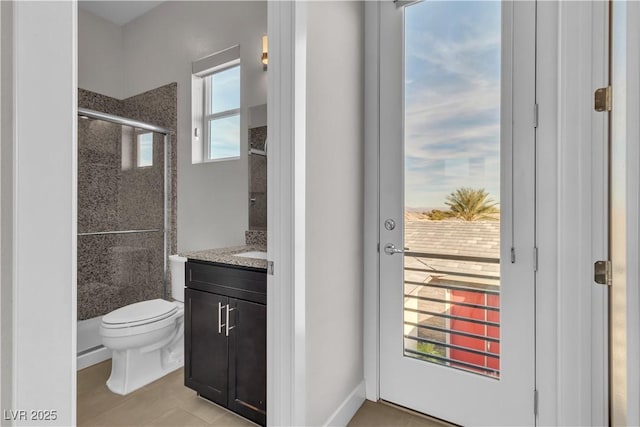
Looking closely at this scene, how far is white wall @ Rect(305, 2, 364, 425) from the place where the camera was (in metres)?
1.39

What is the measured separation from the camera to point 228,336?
1.62 meters

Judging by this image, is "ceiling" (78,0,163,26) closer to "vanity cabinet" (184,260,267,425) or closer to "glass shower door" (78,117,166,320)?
"glass shower door" (78,117,166,320)

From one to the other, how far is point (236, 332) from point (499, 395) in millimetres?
1299

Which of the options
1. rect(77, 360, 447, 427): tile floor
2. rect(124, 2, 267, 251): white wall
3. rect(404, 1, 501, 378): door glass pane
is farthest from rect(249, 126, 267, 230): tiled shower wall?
rect(77, 360, 447, 427): tile floor

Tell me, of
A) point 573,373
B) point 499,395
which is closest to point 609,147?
point 573,373

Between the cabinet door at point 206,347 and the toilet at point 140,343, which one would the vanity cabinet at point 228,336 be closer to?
the cabinet door at point 206,347

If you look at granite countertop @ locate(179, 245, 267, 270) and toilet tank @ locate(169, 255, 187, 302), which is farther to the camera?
toilet tank @ locate(169, 255, 187, 302)

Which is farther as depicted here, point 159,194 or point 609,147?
point 159,194

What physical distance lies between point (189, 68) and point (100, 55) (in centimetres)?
103

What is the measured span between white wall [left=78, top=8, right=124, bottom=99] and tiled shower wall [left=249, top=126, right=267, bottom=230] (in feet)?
5.81
